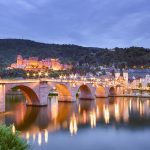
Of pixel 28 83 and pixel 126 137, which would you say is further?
pixel 28 83

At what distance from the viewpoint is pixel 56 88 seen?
45719 millimetres

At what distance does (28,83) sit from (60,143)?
51.3ft

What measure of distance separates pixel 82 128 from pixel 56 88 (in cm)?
2113

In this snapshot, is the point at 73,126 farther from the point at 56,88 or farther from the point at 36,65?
the point at 36,65

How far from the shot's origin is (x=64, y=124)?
85.9 ft

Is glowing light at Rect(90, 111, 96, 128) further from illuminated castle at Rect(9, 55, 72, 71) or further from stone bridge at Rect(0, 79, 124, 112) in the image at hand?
illuminated castle at Rect(9, 55, 72, 71)

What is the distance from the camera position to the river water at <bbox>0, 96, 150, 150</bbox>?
1951 centimetres

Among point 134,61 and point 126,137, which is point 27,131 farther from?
point 134,61

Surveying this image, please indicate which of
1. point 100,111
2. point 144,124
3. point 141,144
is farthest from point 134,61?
point 141,144

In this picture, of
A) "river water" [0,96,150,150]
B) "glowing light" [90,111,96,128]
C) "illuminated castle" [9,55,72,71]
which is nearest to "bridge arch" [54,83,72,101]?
"river water" [0,96,150,150]

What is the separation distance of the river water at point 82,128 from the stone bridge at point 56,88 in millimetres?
1938

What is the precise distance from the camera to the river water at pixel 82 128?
1951cm

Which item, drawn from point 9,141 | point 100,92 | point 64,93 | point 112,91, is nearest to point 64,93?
point 64,93

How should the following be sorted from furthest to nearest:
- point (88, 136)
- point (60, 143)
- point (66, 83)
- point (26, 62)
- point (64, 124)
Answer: point (26, 62), point (66, 83), point (64, 124), point (88, 136), point (60, 143)
